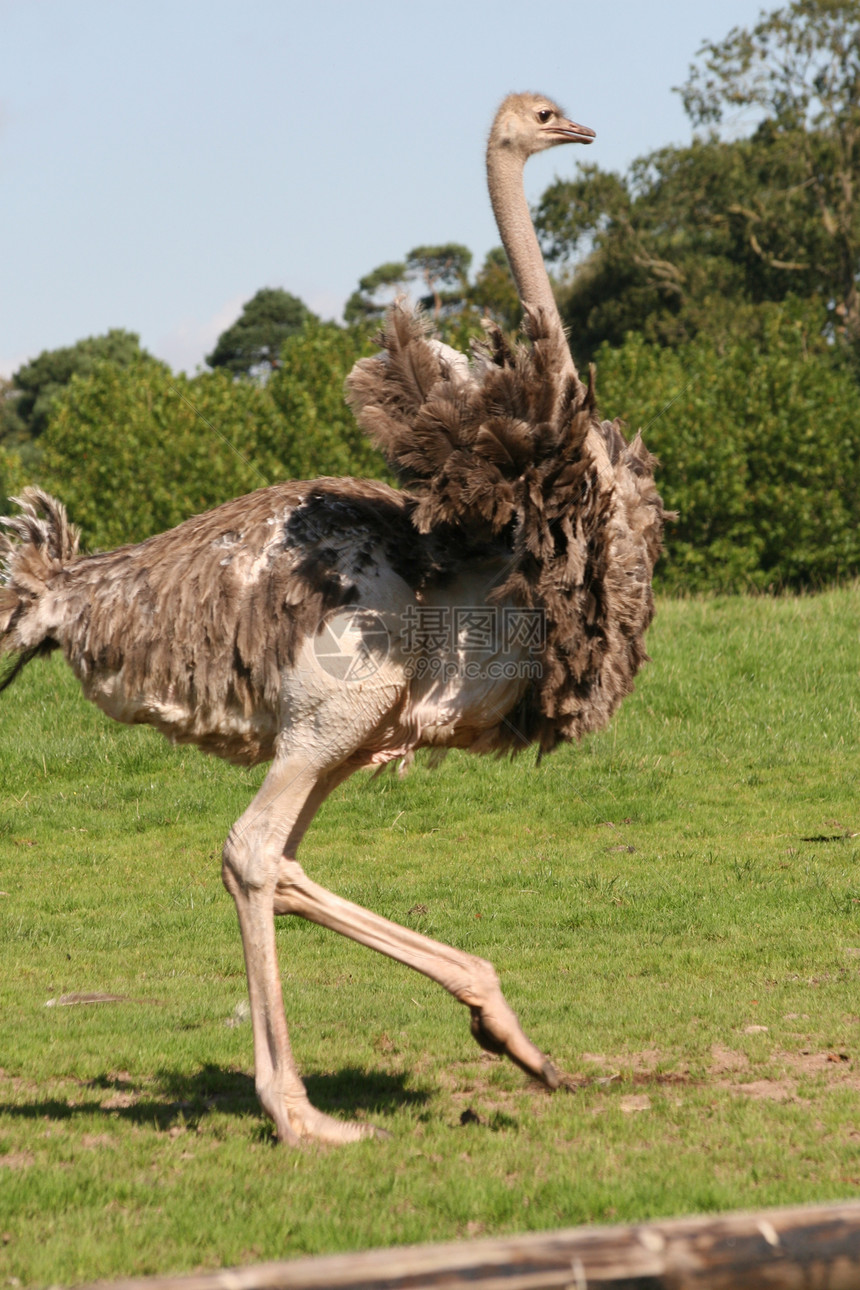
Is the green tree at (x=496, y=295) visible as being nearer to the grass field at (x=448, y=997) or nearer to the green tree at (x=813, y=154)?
the green tree at (x=813, y=154)

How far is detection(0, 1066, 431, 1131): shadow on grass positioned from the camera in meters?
4.64

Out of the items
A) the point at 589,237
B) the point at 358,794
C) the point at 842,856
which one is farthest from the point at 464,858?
the point at 589,237

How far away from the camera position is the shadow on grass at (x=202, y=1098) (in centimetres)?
464

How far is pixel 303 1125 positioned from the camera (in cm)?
427

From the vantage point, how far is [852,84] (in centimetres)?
3925

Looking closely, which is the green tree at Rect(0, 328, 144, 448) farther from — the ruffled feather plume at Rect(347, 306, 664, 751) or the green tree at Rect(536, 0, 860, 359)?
the ruffled feather plume at Rect(347, 306, 664, 751)

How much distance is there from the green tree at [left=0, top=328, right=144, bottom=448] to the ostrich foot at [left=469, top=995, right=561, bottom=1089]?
47.6 metres

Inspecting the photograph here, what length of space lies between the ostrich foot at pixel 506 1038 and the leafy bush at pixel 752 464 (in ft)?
60.3

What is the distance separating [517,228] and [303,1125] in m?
3.10

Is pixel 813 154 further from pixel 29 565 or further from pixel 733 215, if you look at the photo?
pixel 29 565

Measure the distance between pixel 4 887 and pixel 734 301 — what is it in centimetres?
3487

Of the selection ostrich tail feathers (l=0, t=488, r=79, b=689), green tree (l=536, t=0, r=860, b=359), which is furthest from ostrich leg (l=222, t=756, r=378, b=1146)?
green tree (l=536, t=0, r=860, b=359)

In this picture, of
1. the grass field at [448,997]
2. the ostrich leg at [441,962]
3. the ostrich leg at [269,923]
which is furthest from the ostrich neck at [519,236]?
the grass field at [448,997]

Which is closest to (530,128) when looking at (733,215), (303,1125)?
(303,1125)
